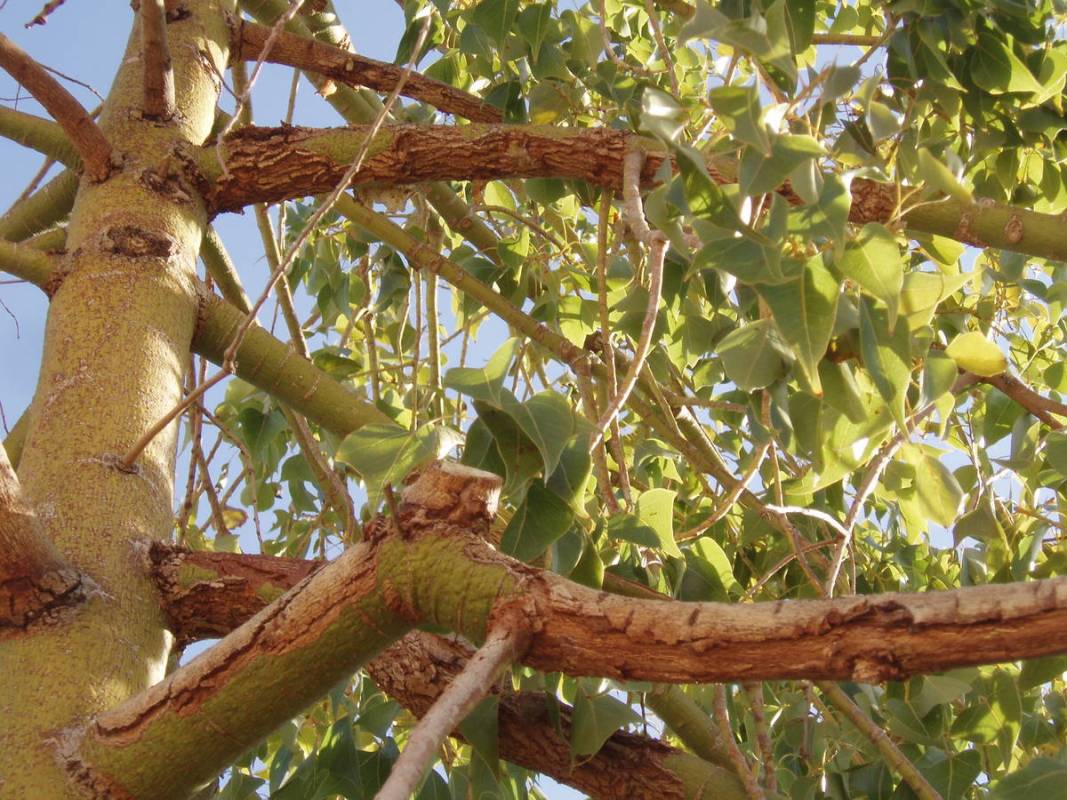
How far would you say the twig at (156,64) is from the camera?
150 cm

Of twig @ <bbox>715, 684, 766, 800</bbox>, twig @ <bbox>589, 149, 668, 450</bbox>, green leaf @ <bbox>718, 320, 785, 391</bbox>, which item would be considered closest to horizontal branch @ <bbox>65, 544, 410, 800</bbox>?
twig @ <bbox>589, 149, 668, 450</bbox>

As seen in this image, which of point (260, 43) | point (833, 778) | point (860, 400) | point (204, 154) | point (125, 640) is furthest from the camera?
point (260, 43)

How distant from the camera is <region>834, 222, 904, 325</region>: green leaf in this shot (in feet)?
2.77

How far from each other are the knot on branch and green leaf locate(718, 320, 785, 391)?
0.26 m

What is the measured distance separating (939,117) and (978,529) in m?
0.65

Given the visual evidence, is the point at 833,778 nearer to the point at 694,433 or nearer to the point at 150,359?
the point at 694,433

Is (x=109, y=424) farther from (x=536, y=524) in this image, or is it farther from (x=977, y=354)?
(x=977, y=354)

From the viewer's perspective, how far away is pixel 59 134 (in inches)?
63.4

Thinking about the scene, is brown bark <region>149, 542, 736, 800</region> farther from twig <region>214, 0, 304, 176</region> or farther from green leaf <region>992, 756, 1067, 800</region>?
twig <region>214, 0, 304, 176</region>

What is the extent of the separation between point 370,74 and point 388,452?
100 cm

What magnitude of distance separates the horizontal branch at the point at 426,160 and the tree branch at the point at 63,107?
0.14m

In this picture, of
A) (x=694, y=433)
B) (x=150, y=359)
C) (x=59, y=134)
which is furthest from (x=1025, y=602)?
(x=59, y=134)

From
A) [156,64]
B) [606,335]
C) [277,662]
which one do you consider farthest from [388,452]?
[156,64]

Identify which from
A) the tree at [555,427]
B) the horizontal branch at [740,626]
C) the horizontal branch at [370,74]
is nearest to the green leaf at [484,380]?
the tree at [555,427]
